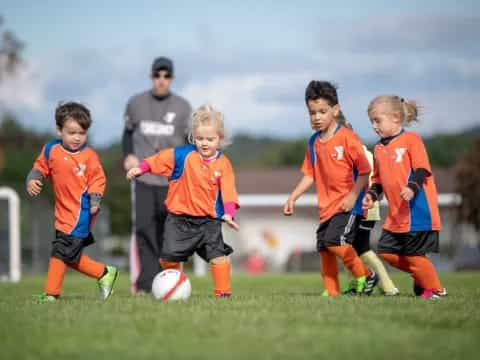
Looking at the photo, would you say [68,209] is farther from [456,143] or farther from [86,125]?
[456,143]

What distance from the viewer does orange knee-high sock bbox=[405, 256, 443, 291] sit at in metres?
7.98

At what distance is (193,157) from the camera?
334 inches

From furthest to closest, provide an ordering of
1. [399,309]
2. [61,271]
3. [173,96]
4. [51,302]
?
[173,96] → [61,271] → [51,302] → [399,309]

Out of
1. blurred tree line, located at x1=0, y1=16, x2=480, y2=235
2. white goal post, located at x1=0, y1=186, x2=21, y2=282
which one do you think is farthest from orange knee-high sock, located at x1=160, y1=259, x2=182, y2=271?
blurred tree line, located at x1=0, y1=16, x2=480, y2=235

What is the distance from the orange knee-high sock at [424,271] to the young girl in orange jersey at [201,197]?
5.60ft

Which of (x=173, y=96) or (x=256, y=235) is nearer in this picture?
(x=173, y=96)

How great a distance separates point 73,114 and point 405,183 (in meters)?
3.23

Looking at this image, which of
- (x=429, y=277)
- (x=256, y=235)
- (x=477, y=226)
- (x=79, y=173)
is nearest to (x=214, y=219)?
(x=79, y=173)

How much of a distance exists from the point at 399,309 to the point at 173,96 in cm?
566

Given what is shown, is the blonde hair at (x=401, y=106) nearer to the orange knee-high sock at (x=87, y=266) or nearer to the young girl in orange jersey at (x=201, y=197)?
the young girl in orange jersey at (x=201, y=197)

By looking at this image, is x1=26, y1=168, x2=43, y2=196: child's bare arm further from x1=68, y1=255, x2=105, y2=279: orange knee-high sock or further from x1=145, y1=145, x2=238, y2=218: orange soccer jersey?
x1=145, y1=145, x2=238, y2=218: orange soccer jersey

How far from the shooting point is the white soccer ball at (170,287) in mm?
7703

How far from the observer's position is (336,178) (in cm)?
854

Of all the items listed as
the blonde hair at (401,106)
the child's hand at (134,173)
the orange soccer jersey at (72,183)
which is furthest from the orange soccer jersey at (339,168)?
the orange soccer jersey at (72,183)
